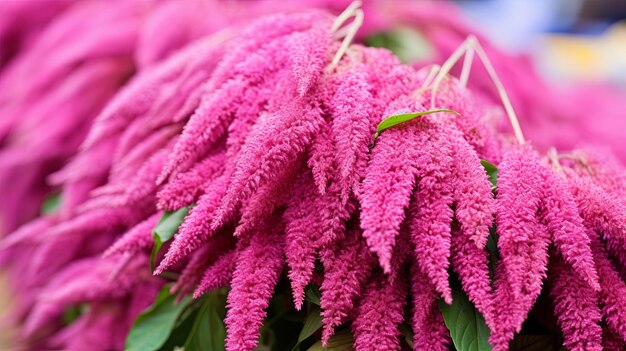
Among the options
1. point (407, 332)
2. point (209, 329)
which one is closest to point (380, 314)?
point (407, 332)

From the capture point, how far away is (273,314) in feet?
1.48

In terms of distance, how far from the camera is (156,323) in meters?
0.48

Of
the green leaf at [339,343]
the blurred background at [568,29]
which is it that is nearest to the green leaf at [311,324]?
the green leaf at [339,343]

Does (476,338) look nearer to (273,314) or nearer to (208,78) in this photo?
(273,314)

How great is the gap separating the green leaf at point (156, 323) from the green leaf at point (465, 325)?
0.21 metres

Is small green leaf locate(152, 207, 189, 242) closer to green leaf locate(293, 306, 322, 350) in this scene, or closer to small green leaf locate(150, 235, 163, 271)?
small green leaf locate(150, 235, 163, 271)

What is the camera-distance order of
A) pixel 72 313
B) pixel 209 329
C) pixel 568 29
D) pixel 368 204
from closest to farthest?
pixel 368 204
pixel 209 329
pixel 72 313
pixel 568 29

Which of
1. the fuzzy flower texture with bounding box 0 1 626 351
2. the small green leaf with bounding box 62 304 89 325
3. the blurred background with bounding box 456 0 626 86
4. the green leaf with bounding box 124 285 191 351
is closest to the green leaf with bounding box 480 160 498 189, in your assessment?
the fuzzy flower texture with bounding box 0 1 626 351

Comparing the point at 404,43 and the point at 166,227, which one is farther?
the point at 404,43

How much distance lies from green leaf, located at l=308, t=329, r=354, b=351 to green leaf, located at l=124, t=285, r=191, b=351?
0.43 ft

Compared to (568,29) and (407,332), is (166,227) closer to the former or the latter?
(407,332)

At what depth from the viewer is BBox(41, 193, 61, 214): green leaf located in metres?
0.70

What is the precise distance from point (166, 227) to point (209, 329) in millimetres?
91

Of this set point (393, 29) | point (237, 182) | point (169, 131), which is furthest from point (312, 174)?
point (393, 29)
